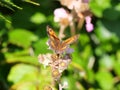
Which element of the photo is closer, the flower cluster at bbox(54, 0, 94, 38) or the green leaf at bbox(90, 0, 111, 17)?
the flower cluster at bbox(54, 0, 94, 38)

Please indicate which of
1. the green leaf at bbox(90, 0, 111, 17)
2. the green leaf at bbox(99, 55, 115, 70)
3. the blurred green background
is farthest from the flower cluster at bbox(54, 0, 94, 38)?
the green leaf at bbox(99, 55, 115, 70)

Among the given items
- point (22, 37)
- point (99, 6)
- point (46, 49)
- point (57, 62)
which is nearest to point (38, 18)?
point (22, 37)

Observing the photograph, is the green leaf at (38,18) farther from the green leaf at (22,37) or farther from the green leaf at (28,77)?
the green leaf at (28,77)

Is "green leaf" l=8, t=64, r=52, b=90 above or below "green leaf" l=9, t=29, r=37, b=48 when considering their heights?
below

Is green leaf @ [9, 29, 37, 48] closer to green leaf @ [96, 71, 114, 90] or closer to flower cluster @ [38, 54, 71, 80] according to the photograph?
green leaf @ [96, 71, 114, 90]

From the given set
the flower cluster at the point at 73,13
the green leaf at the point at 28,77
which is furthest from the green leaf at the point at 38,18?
the green leaf at the point at 28,77

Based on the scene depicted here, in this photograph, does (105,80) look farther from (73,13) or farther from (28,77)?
(28,77)

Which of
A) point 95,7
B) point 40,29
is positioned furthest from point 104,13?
point 40,29
